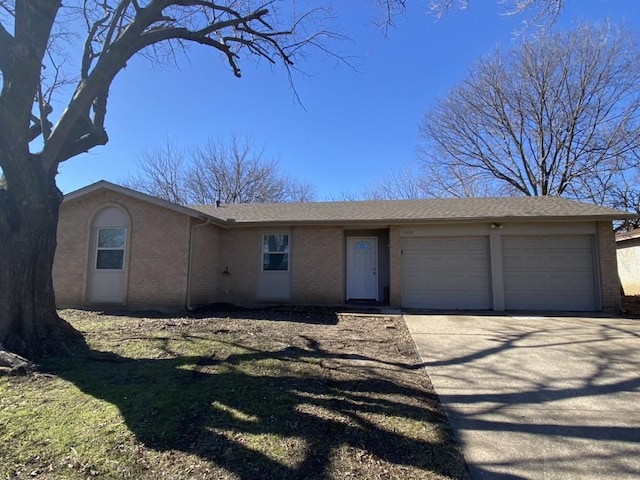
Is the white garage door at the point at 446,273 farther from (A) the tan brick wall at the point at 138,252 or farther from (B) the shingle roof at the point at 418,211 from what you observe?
(A) the tan brick wall at the point at 138,252

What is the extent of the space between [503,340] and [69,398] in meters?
6.73

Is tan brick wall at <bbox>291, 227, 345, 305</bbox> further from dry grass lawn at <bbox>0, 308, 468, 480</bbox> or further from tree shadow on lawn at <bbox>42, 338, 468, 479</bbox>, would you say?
tree shadow on lawn at <bbox>42, 338, 468, 479</bbox>

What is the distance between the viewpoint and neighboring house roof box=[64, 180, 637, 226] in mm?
10602

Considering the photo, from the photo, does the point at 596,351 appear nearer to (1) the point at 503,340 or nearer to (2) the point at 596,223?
(1) the point at 503,340

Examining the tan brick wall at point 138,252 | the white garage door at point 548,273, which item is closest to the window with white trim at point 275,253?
the tan brick wall at point 138,252

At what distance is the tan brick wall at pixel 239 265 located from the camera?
40.1ft

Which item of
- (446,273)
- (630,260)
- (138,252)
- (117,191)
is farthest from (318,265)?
(630,260)

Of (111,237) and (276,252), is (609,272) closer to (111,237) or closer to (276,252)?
(276,252)

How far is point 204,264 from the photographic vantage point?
11492 mm

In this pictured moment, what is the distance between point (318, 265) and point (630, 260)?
1365cm

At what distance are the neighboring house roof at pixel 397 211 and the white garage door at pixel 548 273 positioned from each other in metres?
0.82

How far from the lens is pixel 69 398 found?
401 centimetres

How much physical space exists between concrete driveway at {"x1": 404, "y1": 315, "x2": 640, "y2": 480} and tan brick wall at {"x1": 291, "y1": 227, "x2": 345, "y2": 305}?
3.99m

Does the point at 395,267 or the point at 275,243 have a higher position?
the point at 275,243
